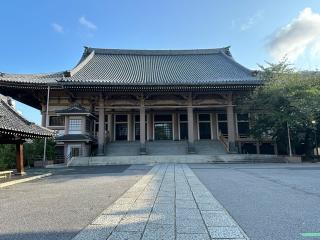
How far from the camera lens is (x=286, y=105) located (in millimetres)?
20203

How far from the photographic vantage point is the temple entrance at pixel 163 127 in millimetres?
28703

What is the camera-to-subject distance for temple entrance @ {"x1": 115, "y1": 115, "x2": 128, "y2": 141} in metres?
28.5

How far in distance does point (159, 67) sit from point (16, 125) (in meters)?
21.3

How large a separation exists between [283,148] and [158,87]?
481 inches

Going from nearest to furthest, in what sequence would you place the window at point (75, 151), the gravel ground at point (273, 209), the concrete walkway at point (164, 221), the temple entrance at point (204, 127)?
the concrete walkway at point (164, 221) → the gravel ground at point (273, 209) → the window at point (75, 151) → the temple entrance at point (204, 127)

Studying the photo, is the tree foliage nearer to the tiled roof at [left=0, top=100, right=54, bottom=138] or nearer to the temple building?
the temple building

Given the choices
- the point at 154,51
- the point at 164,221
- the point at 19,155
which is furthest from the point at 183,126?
the point at 164,221

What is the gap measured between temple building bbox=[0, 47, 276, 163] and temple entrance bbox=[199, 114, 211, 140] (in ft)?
0.32

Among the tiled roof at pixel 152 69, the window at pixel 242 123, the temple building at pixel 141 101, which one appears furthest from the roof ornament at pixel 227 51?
the window at pixel 242 123

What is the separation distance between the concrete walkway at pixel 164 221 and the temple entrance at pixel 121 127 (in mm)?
22104

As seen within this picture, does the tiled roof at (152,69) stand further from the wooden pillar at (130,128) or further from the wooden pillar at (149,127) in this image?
the wooden pillar at (130,128)

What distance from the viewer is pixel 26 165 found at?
69.6 feet

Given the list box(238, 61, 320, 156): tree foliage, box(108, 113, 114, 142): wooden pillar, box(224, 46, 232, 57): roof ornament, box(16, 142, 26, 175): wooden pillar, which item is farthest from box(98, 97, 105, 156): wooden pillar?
box(224, 46, 232, 57): roof ornament

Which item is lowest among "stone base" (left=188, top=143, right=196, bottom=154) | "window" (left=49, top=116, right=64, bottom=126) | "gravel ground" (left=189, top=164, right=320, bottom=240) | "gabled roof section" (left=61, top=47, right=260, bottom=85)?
"gravel ground" (left=189, top=164, right=320, bottom=240)
